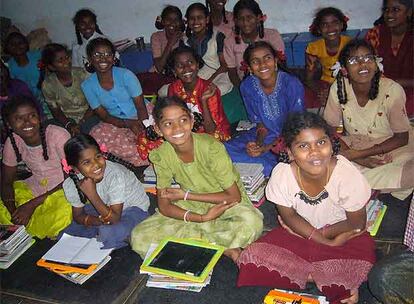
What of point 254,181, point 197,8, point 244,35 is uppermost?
point 197,8

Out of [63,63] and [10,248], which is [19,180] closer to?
[10,248]

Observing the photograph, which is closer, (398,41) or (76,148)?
(76,148)

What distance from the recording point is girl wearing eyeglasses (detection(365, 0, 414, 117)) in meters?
3.23

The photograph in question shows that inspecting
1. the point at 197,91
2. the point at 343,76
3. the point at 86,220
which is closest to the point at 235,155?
the point at 197,91

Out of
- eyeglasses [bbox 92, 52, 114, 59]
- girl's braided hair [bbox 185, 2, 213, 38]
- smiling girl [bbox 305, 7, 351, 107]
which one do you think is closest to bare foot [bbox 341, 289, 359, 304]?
smiling girl [bbox 305, 7, 351, 107]

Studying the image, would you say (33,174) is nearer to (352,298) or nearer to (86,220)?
(86,220)

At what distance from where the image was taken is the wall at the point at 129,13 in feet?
15.5

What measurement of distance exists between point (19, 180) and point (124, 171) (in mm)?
969

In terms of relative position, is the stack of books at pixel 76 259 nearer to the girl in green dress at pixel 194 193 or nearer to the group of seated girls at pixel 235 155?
the group of seated girls at pixel 235 155

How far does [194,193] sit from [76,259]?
75 centimetres

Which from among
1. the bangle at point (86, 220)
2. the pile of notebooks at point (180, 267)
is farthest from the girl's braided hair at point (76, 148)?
the pile of notebooks at point (180, 267)

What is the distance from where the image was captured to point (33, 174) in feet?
10.6

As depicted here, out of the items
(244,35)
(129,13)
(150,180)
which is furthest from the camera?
(129,13)

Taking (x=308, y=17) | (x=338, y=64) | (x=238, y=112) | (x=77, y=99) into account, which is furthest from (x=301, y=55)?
(x=77, y=99)
